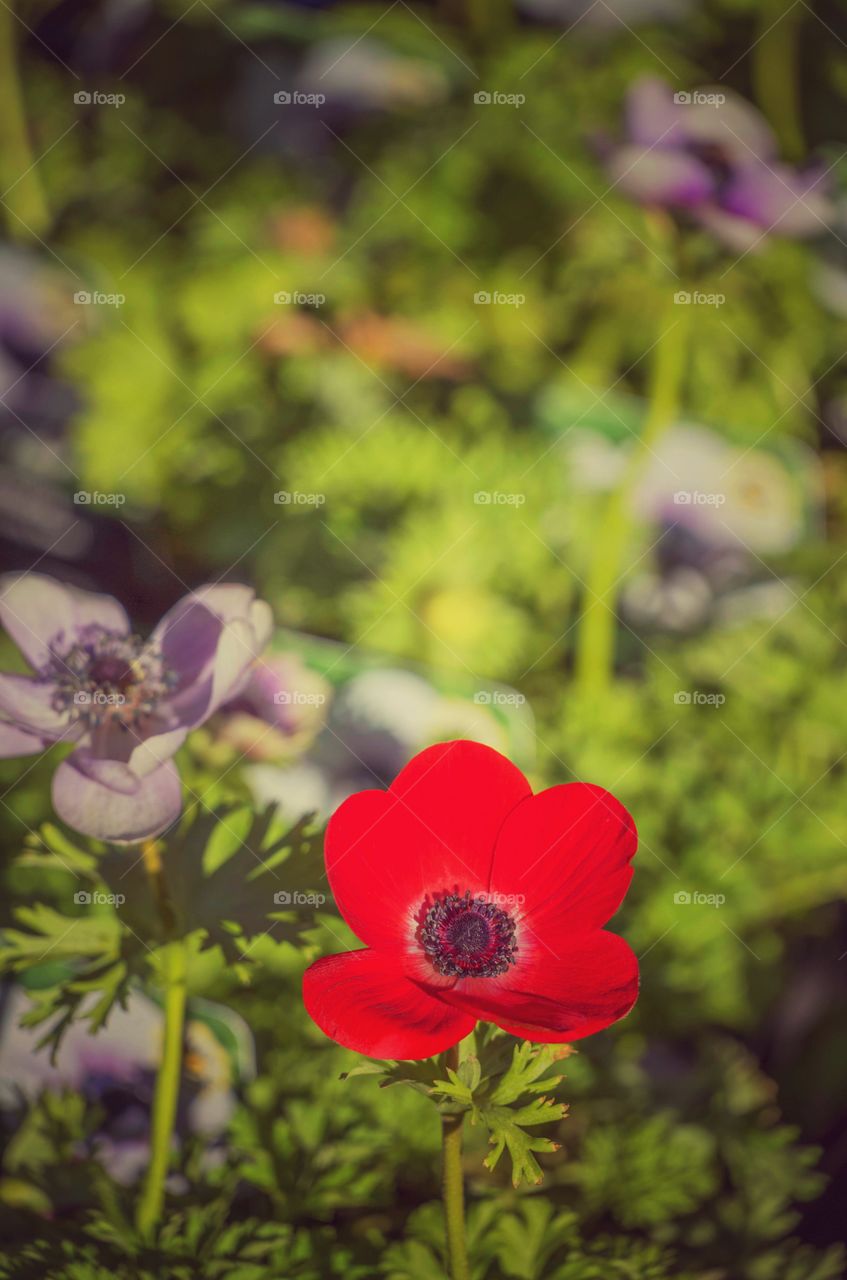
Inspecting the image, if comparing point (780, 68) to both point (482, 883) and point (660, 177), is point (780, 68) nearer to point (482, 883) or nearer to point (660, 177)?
point (660, 177)

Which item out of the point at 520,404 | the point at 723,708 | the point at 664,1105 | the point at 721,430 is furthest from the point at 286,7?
the point at 664,1105

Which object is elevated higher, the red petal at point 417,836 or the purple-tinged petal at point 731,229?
the purple-tinged petal at point 731,229

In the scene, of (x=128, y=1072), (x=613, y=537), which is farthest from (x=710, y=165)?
(x=128, y=1072)

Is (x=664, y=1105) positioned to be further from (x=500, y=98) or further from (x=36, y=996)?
(x=500, y=98)

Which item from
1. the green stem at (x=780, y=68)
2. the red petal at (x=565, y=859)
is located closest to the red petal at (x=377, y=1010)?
the red petal at (x=565, y=859)

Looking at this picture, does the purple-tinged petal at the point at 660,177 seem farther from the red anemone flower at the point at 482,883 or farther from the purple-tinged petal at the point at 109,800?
the purple-tinged petal at the point at 109,800

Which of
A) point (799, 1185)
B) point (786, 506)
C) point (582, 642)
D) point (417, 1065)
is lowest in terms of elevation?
point (799, 1185)
